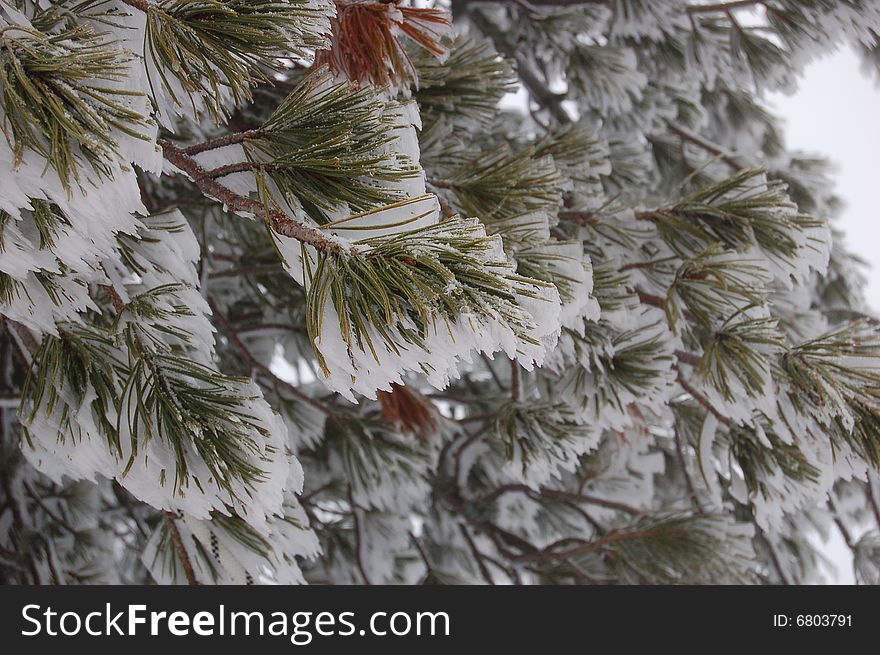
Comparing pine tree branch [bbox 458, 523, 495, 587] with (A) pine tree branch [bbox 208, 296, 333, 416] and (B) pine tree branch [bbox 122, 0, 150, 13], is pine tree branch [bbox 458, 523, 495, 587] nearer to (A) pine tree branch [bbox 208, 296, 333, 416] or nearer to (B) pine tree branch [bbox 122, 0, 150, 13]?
(A) pine tree branch [bbox 208, 296, 333, 416]

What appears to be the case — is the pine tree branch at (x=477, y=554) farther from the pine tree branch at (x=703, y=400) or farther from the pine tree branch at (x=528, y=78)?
the pine tree branch at (x=528, y=78)

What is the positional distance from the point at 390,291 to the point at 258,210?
13 centimetres

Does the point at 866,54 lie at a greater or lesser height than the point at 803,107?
lesser

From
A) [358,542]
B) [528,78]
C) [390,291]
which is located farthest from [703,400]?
[528,78]

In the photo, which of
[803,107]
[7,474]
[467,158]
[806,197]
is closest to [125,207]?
[467,158]

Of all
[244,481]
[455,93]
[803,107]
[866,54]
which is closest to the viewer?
[244,481]

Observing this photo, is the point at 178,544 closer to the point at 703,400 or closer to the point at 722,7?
the point at 703,400

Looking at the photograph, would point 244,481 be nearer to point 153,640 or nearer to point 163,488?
point 163,488

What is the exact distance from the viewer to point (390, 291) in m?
0.55

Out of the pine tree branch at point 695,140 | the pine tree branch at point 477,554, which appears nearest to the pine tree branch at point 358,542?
the pine tree branch at point 477,554

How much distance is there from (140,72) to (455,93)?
59cm

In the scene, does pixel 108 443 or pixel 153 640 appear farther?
pixel 153 640

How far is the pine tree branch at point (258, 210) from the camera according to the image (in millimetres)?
575

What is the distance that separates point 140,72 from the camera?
Answer: 1.95 feet
